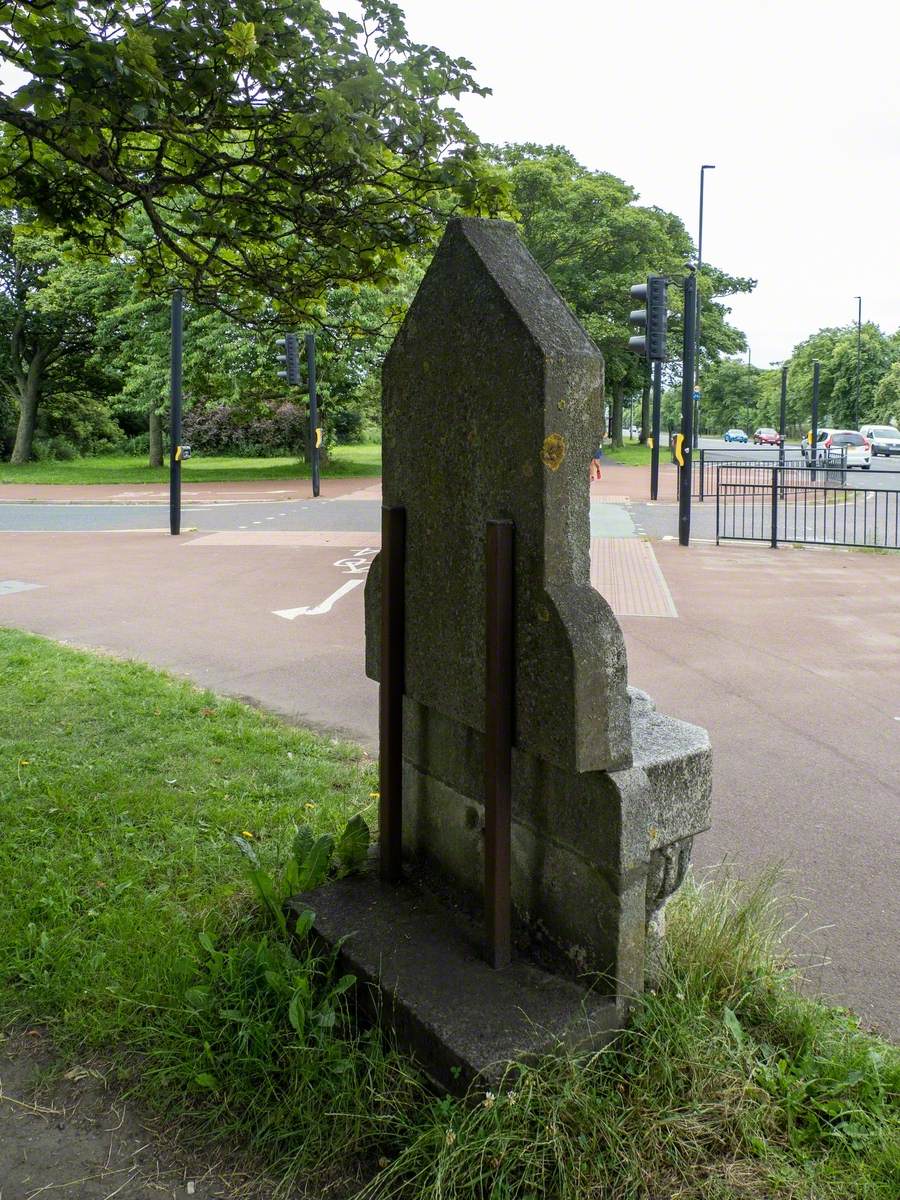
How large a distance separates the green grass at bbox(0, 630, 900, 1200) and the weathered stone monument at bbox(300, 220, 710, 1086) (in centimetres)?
15

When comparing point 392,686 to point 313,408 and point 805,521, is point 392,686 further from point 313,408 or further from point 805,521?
point 313,408

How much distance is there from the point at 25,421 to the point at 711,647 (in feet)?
130

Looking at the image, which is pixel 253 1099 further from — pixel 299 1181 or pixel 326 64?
pixel 326 64

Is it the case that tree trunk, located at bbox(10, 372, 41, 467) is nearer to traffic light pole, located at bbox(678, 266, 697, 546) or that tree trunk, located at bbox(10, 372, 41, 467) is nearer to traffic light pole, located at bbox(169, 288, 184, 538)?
traffic light pole, located at bbox(169, 288, 184, 538)

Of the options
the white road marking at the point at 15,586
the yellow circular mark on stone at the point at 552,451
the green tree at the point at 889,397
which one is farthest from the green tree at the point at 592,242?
the yellow circular mark on stone at the point at 552,451

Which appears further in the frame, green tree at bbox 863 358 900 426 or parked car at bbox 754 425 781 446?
parked car at bbox 754 425 781 446

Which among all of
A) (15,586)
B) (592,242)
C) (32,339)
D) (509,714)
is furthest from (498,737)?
(592,242)

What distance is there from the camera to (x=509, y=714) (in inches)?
116

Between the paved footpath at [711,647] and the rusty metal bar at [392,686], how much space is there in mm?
1534

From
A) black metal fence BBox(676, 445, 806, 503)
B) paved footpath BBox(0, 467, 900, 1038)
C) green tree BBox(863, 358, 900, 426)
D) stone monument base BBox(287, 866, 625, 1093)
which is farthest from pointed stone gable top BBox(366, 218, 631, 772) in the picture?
green tree BBox(863, 358, 900, 426)

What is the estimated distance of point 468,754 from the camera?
3.27m

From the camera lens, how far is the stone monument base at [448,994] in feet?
8.71

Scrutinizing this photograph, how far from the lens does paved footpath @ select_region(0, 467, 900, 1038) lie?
472 centimetres

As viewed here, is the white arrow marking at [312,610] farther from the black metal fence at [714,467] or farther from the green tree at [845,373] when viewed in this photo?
the green tree at [845,373]
